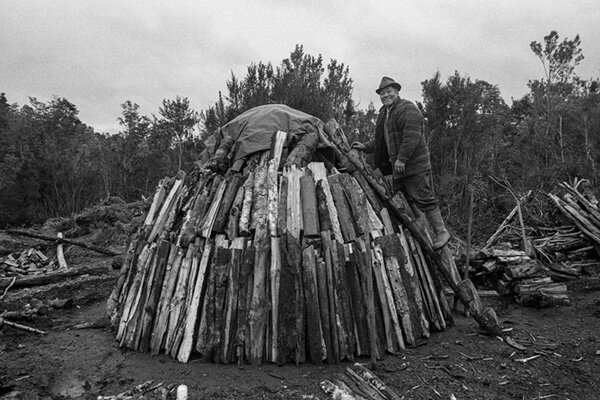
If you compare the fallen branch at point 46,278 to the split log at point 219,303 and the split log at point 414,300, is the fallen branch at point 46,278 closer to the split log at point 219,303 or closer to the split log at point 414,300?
the split log at point 219,303

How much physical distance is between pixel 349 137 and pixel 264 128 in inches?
342

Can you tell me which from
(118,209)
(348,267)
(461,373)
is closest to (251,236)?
(348,267)

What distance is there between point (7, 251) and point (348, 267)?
10.9 metres

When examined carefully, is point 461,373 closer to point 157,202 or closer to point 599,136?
point 157,202

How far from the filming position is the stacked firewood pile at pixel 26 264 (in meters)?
8.36

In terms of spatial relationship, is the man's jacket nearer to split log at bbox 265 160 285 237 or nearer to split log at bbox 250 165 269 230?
split log at bbox 265 160 285 237

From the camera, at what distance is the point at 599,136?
15.9 m

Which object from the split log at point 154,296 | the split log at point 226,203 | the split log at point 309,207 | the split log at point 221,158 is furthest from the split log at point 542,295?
the split log at point 154,296

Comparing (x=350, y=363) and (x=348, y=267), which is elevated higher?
(x=348, y=267)

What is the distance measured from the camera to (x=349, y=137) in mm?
13531

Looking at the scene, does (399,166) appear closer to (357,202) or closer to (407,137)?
(407,137)

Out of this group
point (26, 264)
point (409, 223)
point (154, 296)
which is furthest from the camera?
point (26, 264)

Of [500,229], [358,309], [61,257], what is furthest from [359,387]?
[61,257]

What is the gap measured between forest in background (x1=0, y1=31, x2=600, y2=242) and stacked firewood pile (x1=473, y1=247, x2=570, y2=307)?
142 inches
